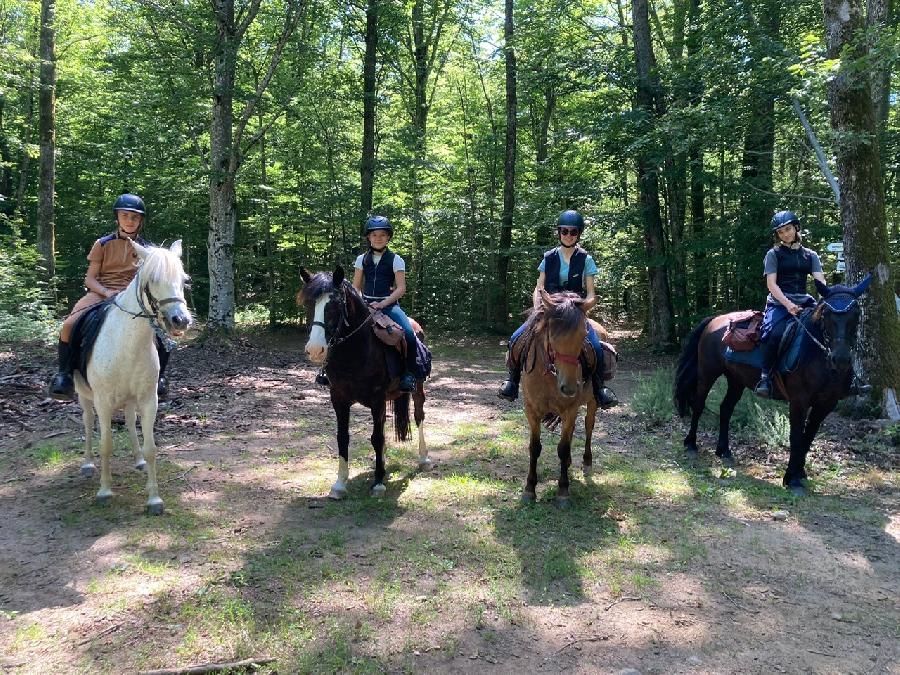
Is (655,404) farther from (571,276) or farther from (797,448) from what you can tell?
(571,276)

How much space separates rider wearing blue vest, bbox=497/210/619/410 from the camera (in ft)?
18.5

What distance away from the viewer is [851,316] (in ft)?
17.6

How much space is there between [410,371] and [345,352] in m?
0.86

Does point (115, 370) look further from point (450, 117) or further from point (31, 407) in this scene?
point (450, 117)

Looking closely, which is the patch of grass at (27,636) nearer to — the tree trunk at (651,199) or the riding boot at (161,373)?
the riding boot at (161,373)

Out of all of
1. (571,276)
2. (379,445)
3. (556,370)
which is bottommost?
(379,445)

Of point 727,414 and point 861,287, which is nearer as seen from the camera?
point 861,287

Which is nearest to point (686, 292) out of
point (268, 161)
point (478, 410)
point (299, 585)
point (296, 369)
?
point (478, 410)

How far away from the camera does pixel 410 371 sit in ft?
19.1

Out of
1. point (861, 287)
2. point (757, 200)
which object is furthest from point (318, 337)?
point (757, 200)

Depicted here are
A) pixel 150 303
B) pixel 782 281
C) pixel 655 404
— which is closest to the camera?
pixel 150 303

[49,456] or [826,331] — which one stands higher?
[826,331]

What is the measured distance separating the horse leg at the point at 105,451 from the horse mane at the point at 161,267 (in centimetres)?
128

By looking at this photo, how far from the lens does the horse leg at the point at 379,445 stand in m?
5.55
